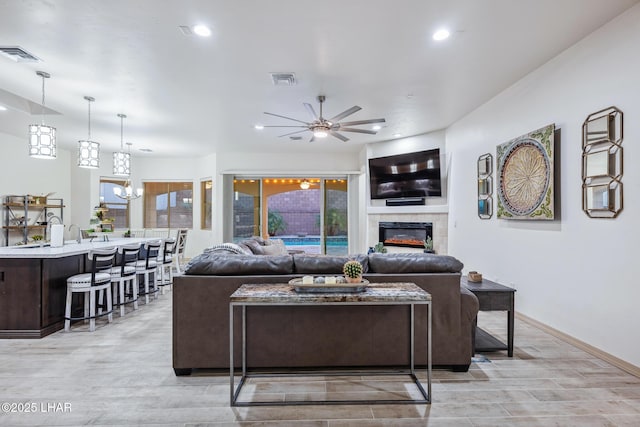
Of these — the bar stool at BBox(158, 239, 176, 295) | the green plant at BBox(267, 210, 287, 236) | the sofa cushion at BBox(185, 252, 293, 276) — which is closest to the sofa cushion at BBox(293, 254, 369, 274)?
Result: the sofa cushion at BBox(185, 252, 293, 276)

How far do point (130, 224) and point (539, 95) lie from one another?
9702 mm

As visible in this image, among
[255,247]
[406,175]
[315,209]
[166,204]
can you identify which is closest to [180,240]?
[255,247]

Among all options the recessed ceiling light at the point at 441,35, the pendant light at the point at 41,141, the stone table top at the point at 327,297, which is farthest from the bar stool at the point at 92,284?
the recessed ceiling light at the point at 441,35

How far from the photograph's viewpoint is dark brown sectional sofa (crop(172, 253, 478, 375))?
8.98 ft

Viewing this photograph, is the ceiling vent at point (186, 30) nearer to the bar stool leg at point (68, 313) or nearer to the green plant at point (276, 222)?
the bar stool leg at point (68, 313)

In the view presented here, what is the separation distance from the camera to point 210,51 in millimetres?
3496

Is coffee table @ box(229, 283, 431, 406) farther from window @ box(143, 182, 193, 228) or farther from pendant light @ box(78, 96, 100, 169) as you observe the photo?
window @ box(143, 182, 193, 228)

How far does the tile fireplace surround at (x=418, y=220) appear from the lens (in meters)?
6.58

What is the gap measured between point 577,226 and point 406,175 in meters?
A: 3.81

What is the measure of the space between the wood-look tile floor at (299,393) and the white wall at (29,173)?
5.18m

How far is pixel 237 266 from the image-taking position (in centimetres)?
282

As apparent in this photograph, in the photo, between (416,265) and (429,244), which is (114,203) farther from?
(416,265)

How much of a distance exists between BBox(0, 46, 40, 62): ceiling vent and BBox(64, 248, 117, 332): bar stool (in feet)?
6.97

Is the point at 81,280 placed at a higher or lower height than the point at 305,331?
higher
